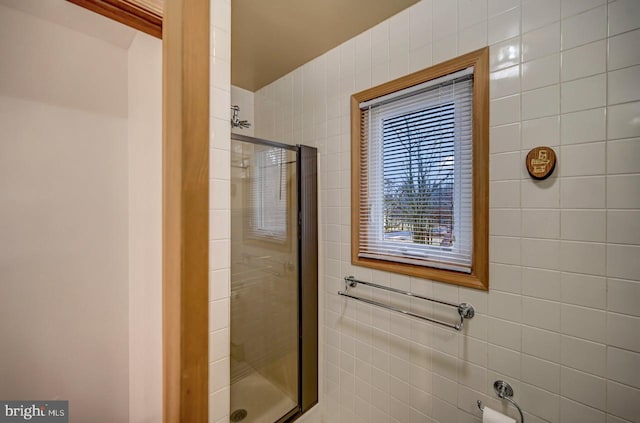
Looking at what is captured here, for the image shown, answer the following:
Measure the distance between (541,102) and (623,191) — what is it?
390 millimetres

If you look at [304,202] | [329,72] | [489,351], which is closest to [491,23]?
[329,72]

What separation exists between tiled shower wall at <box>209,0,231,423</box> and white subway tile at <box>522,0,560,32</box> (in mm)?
1129

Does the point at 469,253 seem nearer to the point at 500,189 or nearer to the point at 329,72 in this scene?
the point at 500,189

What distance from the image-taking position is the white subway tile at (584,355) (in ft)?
2.75

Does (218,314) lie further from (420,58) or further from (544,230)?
(420,58)

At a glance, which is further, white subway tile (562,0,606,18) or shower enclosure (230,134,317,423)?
shower enclosure (230,134,317,423)

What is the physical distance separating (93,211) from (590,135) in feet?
7.15

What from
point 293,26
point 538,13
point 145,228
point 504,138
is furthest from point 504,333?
point 293,26

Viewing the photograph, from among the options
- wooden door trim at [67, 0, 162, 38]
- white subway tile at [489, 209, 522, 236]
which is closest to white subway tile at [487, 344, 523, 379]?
white subway tile at [489, 209, 522, 236]

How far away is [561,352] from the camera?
2.98ft

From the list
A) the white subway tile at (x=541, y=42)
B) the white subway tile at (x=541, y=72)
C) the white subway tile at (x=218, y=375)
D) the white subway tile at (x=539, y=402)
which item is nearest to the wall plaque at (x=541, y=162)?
the white subway tile at (x=541, y=72)

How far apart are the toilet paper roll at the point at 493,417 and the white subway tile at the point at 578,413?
0.17 metres

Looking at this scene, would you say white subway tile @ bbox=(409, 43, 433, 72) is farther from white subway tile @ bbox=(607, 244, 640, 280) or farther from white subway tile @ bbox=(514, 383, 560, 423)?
white subway tile @ bbox=(514, 383, 560, 423)

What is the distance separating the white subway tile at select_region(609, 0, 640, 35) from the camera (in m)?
0.78
